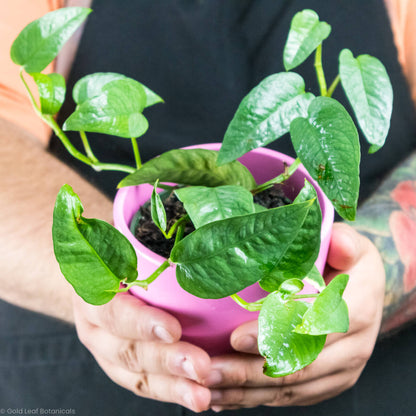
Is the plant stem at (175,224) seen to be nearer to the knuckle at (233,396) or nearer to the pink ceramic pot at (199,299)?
the pink ceramic pot at (199,299)

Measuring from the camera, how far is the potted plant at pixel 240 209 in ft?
0.64

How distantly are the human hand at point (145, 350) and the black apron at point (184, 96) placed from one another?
0.62 ft

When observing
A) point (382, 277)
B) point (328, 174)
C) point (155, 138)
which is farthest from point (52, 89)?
point (155, 138)

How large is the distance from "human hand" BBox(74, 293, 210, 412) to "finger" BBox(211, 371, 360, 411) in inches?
1.1

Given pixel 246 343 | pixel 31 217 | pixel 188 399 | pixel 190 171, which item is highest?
pixel 190 171

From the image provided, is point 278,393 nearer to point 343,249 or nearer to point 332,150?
point 343,249

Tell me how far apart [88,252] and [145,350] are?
195 mm

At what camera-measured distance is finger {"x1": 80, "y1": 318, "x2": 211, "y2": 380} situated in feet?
1.09

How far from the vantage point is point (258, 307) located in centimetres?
24

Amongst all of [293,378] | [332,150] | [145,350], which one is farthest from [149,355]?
[332,150]

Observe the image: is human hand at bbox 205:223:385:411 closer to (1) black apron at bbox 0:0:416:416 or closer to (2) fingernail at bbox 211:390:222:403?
(2) fingernail at bbox 211:390:222:403

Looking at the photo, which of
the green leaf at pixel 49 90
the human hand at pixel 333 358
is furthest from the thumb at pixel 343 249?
the green leaf at pixel 49 90

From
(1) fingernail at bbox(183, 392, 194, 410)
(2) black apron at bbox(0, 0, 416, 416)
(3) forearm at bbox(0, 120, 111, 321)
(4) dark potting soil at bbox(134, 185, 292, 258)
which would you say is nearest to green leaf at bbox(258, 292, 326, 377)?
(4) dark potting soil at bbox(134, 185, 292, 258)

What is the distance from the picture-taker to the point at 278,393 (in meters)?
0.42
